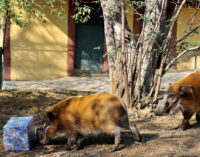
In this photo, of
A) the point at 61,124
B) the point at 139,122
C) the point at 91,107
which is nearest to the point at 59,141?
the point at 61,124

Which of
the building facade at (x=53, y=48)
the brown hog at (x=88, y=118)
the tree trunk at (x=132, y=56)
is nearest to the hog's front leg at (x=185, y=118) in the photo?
the brown hog at (x=88, y=118)

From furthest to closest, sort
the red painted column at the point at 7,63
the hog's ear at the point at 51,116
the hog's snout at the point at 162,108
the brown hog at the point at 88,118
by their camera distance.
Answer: the red painted column at the point at 7,63, the hog's snout at the point at 162,108, the hog's ear at the point at 51,116, the brown hog at the point at 88,118

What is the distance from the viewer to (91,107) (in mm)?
3656

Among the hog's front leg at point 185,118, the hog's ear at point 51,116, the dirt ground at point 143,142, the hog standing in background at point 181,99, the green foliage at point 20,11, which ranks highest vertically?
the green foliage at point 20,11

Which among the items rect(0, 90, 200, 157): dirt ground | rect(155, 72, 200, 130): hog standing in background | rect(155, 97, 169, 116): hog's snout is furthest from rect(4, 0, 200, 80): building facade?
rect(155, 97, 169, 116): hog's snout

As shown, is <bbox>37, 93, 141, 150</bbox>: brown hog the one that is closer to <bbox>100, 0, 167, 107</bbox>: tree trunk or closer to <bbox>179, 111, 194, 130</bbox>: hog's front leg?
<bbox>179, 111, 194, 130</bbox>: hog's front leg

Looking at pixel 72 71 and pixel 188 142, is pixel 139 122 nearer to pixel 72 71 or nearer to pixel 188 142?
pixel 188 142

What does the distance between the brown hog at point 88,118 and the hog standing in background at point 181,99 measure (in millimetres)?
711

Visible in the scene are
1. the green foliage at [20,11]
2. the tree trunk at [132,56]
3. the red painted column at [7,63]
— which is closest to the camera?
the tree trunk at [132,56]

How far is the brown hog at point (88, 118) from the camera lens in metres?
3.52

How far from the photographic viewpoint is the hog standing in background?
4090mm

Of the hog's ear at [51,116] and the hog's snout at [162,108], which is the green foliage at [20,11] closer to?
the hog's ear at [51,116]

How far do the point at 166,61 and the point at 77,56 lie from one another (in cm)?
696

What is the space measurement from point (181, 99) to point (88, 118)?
1.58m
